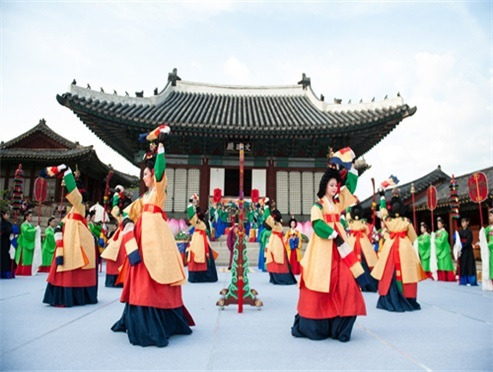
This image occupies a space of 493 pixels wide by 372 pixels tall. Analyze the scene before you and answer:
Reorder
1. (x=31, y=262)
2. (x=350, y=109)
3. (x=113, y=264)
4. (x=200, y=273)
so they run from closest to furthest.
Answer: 1. (x=113, y=264)
2. (x=200, y=273)
3. (x=31, y=262)
4. (x=350, y=109)

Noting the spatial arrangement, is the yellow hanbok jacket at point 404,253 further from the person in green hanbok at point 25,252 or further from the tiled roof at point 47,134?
the tiled roof at point 47,134

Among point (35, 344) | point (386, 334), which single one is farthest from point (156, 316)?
point (386, 334)

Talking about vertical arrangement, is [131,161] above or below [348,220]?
above

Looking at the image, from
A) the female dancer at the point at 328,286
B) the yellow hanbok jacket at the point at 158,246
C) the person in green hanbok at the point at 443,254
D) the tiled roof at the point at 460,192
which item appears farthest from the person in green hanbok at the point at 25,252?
the tiled roof at the point at 460,192

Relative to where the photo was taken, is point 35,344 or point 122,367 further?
point 35,344

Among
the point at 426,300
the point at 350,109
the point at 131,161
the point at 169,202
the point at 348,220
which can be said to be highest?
the point at 350,109

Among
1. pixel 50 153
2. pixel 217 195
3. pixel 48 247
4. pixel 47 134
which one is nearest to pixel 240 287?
pixel 48 247

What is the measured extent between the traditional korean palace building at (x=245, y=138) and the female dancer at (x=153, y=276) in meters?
10.1

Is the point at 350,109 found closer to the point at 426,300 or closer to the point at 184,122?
the point at 184,122

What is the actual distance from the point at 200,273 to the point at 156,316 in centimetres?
531

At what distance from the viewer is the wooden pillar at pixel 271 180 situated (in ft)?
48.9

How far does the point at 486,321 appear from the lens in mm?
4613

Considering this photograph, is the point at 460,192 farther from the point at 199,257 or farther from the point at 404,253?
the point at 199,257

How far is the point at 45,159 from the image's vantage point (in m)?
20.1
